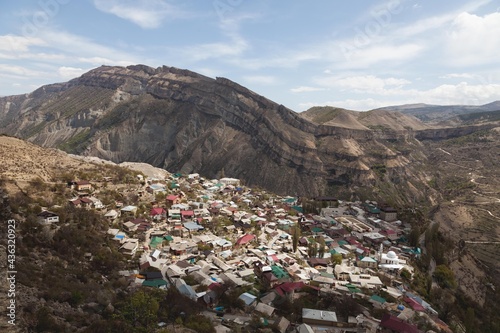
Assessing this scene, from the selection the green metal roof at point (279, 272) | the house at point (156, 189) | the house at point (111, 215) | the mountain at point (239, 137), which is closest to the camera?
the green metal roof at point (279, 272)

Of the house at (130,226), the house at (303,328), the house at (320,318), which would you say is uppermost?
the house at (130,226)

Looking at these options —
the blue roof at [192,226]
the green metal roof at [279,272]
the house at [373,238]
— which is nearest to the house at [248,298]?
the green metal roof at [279,272]

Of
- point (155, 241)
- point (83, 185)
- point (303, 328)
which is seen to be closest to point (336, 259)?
point (303, 328)

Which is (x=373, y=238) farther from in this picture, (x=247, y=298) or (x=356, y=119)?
(x=356, y=119)

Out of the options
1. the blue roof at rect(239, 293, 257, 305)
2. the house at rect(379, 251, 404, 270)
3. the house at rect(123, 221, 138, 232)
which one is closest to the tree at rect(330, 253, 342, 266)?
the house at rect(379, 251, 404, 270)

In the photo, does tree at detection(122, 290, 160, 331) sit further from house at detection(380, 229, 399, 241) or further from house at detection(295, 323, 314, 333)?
house at detection(380, 229, 399, 241)

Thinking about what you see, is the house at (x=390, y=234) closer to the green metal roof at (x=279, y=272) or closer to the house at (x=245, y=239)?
the house at (x=245, y=239)

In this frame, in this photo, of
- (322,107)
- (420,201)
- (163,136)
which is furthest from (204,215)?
(322,107)
